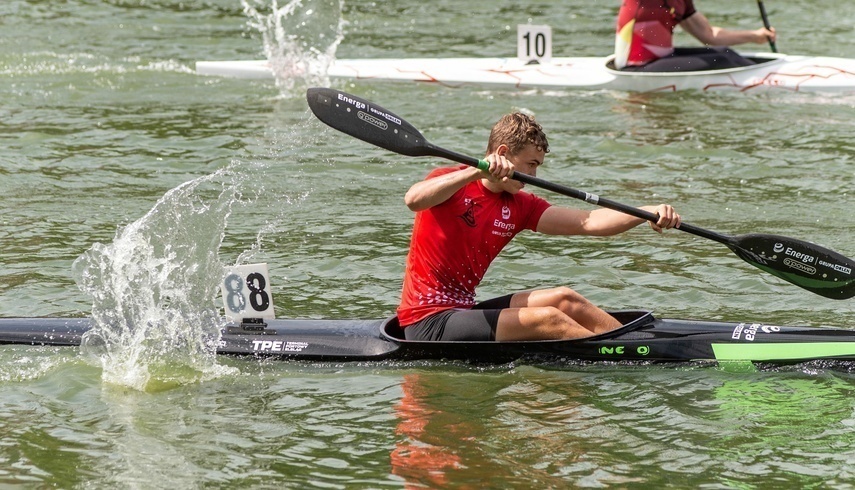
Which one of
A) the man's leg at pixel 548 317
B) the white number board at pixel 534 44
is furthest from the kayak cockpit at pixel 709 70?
the man's leg at pixel 548 317

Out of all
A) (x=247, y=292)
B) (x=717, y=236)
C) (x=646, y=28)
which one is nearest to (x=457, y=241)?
(x=247, y=292)

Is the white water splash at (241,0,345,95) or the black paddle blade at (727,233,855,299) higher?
the white water splash at (241,0,345,95)

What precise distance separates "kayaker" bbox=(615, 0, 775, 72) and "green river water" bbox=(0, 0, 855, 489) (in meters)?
0.36

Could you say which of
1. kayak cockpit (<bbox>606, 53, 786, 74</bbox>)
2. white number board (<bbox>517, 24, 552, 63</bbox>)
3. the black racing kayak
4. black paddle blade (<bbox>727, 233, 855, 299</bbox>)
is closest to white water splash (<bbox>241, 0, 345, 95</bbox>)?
white number board (<bbox>517, 24, 552, 63</bbox>)

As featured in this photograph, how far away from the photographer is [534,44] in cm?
1280

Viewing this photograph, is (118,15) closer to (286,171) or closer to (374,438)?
(286,171)

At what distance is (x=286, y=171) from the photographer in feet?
31.8

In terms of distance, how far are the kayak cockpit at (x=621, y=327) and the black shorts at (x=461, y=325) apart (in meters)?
0.12

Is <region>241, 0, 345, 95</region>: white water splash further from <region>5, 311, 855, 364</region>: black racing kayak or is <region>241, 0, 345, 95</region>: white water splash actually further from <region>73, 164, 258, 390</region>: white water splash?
<region>5, 311, 855, 364</region>: black racing kayak

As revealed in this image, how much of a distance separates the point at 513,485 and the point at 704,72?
837 centimetres

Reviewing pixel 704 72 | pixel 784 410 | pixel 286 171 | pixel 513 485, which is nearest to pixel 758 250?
pixel 784 410

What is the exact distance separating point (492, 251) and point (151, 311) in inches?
69.7

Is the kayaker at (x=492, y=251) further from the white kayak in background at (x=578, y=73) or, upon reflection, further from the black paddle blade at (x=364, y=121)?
the white kayak in background at (x=578, y=73)

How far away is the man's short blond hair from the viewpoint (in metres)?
5.33
